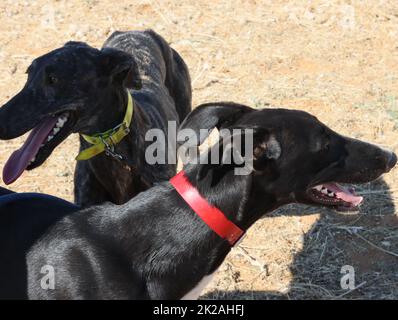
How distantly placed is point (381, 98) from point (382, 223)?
2.16 metres

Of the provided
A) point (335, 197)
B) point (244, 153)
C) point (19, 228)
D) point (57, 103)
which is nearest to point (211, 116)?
point (244, 153)

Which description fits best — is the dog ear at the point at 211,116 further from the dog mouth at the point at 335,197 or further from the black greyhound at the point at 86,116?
the black greyhound at the point at 86,116

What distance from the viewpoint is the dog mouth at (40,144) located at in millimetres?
5121

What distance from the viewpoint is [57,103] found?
201 inches

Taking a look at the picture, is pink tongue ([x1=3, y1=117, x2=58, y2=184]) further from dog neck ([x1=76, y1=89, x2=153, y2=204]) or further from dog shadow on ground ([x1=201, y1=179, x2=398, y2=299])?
dog shadow on ground ([x1=201, y1=179, x2=398, y2=299])

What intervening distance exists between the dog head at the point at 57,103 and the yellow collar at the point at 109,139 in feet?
0.25

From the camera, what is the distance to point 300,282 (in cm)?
590

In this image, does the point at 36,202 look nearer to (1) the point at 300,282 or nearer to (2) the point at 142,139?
(2) the point at 142,139

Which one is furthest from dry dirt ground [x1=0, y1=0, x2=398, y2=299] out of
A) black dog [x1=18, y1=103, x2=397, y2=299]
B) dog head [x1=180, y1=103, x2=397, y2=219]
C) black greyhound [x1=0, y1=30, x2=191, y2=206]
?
black dog [x1=18, y1=103, x2=397, y2=299]

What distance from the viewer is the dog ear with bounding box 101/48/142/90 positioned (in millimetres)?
5414

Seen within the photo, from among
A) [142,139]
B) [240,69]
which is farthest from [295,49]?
[142,139]

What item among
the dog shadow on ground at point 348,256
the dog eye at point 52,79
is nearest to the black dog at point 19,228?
the dog eye at point 52,79

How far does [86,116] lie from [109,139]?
0.27 m

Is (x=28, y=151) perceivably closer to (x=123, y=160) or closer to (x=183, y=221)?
(x=123, y=160)
